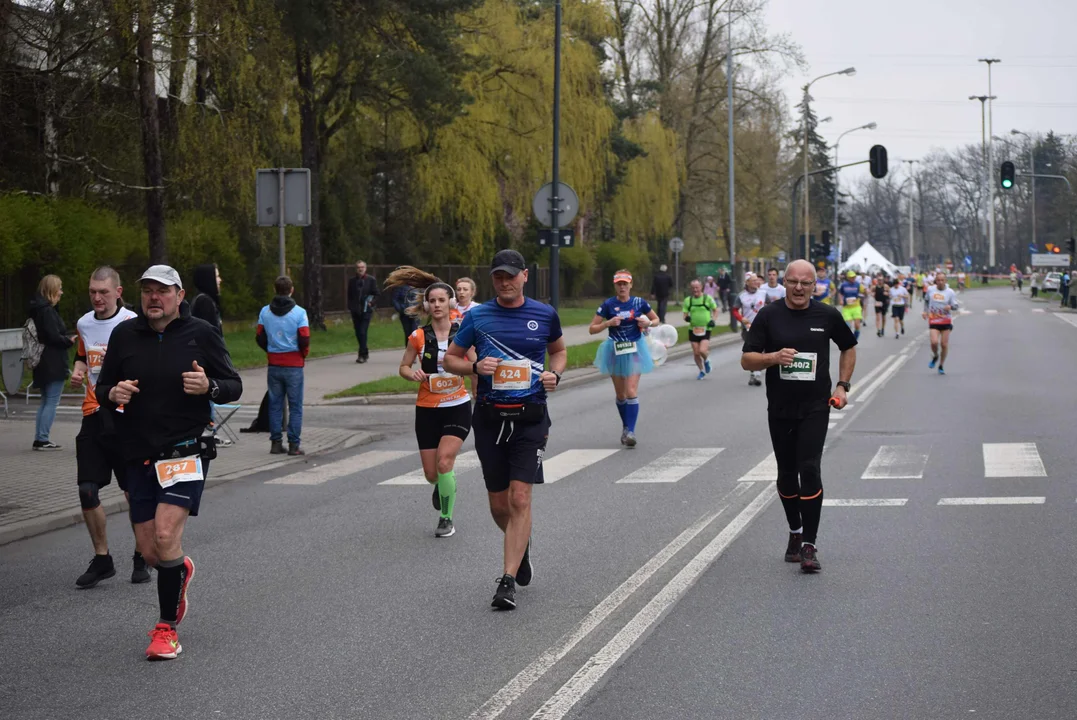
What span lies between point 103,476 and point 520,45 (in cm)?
3421

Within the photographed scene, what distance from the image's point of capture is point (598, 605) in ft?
23.8

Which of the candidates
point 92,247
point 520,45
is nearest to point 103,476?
point 92,247

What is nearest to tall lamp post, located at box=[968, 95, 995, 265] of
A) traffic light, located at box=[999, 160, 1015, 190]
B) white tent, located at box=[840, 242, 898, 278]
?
white tent, located at box=[840, 242, 898, 278]

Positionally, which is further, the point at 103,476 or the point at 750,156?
the point at 750,156

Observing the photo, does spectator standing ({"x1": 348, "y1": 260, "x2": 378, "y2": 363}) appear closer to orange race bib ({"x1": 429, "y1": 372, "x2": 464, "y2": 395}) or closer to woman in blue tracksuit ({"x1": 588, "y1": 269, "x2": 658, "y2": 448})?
woman in blue tracksuit ({"x1": 588, "y1": 269, "x2": 658, "y2": 448})

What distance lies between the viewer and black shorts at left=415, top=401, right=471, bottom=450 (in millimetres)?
9586

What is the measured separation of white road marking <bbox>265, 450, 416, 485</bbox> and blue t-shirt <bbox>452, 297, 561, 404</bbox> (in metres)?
5.40

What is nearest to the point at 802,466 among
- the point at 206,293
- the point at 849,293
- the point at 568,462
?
the point at 568,462

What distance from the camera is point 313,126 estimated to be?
33.7 metres

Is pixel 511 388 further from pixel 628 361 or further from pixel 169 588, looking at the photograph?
pixel 628 361

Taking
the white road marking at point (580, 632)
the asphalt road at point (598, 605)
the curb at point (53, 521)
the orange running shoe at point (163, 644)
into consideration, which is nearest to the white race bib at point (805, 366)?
the asphalt road at point (598, 605)

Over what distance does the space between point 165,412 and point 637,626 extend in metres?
2.45

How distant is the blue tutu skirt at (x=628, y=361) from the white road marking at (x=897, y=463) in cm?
260

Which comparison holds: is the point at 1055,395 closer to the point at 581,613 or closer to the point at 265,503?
the point at 265,503
